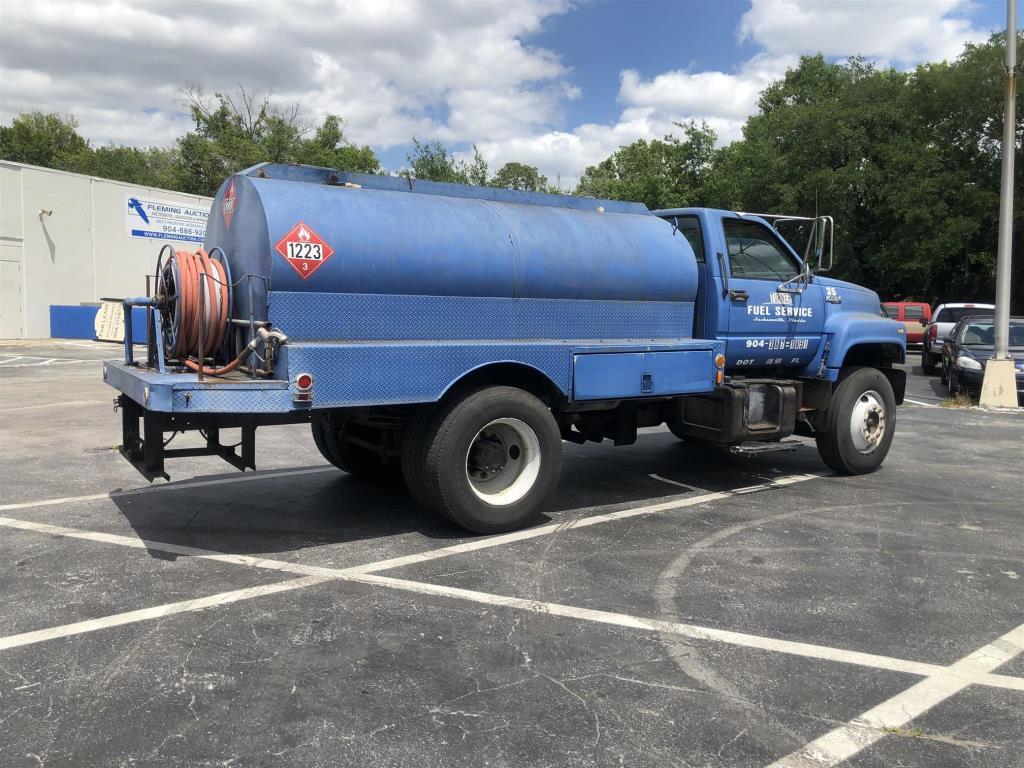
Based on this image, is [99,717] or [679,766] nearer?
[679,766]

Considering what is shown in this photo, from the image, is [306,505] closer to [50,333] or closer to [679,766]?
[679,766]

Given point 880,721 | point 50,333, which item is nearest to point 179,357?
point 880,721

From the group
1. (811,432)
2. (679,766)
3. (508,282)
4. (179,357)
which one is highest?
(508,282)

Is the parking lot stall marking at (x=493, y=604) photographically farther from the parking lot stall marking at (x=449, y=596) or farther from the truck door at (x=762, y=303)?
the truck door at (x=762, y=303)

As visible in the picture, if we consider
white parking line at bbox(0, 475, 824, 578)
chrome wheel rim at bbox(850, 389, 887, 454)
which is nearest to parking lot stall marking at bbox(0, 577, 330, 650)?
white parking line at bbox(0, 475, 824, 578)

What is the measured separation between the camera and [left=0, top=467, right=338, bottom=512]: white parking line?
6418mm

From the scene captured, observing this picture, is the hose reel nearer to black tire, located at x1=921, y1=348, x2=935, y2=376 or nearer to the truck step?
the truck step

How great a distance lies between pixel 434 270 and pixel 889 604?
11.3 ft

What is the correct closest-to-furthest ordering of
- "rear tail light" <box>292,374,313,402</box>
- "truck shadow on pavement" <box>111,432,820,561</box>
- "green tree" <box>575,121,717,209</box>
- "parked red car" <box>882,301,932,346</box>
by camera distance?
"rear tail light" <box>292,374,313,402</box>
"truck shadow on pavement" <box>111,432,820,561</box>
"parked red car" <box>882,301,932,346</box>
"green tree" <box>575,121,717,209</box>

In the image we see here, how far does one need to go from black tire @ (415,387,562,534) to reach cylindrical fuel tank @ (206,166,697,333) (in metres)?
0.83

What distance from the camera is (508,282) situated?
573 centimetres

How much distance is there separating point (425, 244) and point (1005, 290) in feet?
41.2

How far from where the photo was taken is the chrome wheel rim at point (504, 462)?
5.78 m

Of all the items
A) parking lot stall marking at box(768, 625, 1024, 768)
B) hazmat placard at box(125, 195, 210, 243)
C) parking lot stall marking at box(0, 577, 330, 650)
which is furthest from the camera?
hazmat placard at box(125, 195, 210, 243)
